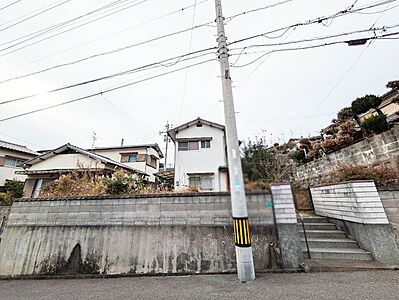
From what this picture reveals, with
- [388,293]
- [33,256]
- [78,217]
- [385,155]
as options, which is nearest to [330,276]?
[388,293]

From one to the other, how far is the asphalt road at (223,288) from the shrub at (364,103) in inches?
269

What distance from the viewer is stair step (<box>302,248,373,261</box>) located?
398 cm

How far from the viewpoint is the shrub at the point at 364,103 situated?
757 centimetres

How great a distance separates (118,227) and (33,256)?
2.28m

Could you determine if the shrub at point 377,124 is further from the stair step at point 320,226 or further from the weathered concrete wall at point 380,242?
the weathered concrete wall at point 380,242

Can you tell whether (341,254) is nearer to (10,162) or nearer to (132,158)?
(132,158)

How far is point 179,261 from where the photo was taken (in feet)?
13.5

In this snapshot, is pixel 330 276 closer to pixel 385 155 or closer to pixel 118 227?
pixel 118 227

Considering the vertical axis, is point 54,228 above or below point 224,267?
above

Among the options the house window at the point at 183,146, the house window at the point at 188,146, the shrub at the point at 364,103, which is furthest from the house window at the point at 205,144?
the shrub at the point at 364,103

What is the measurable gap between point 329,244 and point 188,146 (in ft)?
35.8

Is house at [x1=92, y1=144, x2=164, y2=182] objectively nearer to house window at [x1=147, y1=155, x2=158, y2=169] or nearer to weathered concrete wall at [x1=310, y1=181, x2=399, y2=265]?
house window at [x1=147, y1=155, x2=158, y2=169]

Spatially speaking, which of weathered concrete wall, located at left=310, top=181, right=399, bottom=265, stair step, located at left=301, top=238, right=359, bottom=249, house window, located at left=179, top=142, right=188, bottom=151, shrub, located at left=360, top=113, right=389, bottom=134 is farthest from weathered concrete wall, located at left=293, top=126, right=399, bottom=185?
house window, located at left=179, top=142, right=188, bottom=151

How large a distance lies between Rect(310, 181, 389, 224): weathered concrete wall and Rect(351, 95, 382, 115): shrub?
4.83 metres
